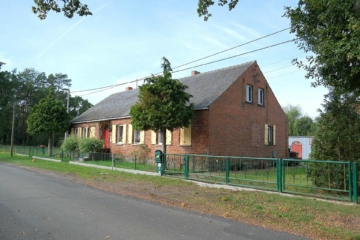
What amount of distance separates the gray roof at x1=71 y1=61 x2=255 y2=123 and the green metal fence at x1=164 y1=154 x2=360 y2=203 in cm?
595

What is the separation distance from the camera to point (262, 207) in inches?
309

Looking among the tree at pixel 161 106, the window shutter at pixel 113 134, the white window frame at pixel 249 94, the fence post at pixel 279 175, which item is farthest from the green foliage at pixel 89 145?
the fence post at pixel 279 175

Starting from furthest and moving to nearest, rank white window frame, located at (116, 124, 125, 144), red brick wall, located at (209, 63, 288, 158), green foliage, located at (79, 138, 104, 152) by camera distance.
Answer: white window frame, located at (116, 124, 125, 144), green foliage, located at (79, 138, 104, 152), red brick wall, located at (209, 63, 288, 158)

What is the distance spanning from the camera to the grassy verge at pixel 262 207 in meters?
6.16

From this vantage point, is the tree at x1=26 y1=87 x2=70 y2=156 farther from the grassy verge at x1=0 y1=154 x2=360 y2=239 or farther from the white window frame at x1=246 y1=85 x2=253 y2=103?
the grassy verge at x1=0 y1=154 x2=360 y2=239

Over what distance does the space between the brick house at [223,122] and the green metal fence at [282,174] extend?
16.9 ft

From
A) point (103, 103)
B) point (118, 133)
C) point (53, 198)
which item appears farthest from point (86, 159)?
point (53, 198)

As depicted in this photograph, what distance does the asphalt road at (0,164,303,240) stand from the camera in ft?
17.8


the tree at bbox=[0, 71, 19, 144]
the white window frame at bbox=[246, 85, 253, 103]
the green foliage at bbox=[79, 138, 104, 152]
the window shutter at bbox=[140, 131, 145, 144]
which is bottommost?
the green foliage at bbox=[79, 138, 104, 152]

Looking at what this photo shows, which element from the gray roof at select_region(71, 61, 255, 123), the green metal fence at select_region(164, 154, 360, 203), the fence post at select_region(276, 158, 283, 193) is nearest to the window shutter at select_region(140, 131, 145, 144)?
the gray roof at select_region(71, 61, 255, 123)

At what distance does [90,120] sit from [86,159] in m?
6.78

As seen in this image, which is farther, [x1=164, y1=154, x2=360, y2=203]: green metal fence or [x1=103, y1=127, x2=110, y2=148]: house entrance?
[x1=103, y1=127, x2=110, y2=148]: house entrance

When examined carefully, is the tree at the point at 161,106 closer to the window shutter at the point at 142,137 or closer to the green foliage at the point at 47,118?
the window shutter at the point at 142,137

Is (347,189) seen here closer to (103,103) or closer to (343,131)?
(343,131)
